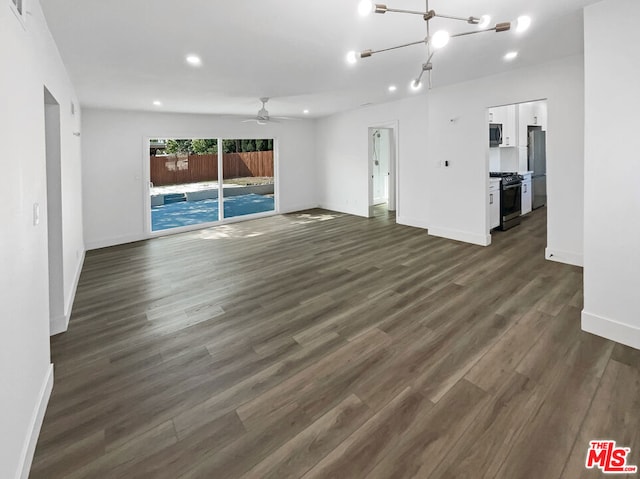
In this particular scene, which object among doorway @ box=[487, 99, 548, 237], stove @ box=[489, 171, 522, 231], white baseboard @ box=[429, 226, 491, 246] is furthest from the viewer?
doorway @ box=[487, 99, 548, 237]

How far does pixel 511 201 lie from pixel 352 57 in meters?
4.52

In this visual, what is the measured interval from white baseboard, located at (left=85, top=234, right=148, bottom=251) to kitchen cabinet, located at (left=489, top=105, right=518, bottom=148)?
25.0 ft

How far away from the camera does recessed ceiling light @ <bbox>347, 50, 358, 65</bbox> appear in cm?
363

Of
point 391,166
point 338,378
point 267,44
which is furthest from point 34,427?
point 391,166

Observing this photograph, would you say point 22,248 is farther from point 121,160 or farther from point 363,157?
point 363,157

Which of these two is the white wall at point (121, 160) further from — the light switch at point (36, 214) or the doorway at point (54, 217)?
the light switch at point (36, 214)

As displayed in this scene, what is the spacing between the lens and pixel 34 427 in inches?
71.3

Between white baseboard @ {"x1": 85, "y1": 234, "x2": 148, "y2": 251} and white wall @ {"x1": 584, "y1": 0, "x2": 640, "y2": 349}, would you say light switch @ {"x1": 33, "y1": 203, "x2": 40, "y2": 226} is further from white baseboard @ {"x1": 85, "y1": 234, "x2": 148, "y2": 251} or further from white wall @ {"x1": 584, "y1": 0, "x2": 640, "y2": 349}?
white baseboard @ {"x1": 85, "y1": 234, "x2": 148, "y2": 251}

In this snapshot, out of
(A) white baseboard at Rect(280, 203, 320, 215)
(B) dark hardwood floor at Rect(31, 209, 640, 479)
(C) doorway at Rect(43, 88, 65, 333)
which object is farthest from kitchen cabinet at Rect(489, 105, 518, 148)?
(C) doorway at Rect(43, 88, 65, 333)

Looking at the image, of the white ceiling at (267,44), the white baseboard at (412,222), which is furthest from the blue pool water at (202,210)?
the white baseboard at (412,222)

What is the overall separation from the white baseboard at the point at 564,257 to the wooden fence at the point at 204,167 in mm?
6554

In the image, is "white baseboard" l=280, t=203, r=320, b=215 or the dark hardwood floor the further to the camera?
"white baseboard" l=280, t=203, r=320, b=215

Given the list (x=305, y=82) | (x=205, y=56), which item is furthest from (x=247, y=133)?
(x=205, y=56)

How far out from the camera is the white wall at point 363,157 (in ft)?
22.2
